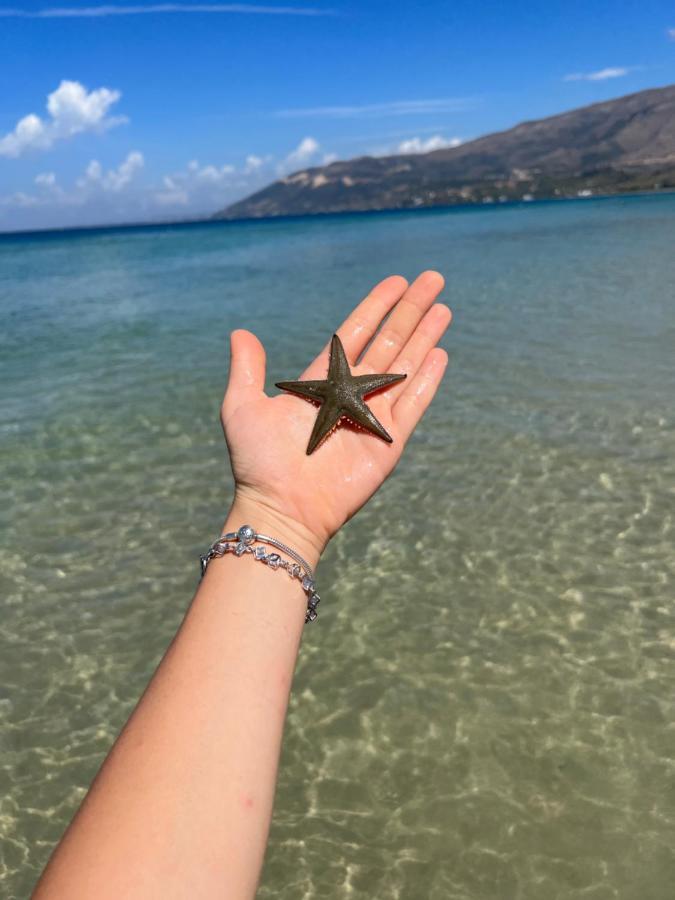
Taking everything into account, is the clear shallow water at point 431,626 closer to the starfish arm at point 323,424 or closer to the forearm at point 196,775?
the starfish arm at point 323,424

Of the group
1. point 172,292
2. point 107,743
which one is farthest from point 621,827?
point 172,292

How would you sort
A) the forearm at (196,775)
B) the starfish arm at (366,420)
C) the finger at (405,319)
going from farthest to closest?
the finger at (405,319) < the starfish arm at (366,420) < the forearm at (196,775)

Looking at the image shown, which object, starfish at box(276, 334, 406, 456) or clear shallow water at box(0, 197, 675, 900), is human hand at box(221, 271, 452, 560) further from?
clear shallow water at box(0, 197, 675, 900)

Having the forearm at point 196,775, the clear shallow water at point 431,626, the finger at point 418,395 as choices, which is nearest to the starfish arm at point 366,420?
the finger at point 418,395

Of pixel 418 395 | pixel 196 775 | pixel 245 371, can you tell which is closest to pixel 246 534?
pixel 196 775

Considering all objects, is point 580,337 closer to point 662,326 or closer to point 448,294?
point 662,326

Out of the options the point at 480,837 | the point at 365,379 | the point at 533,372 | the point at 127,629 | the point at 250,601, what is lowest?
the point at 480,837
